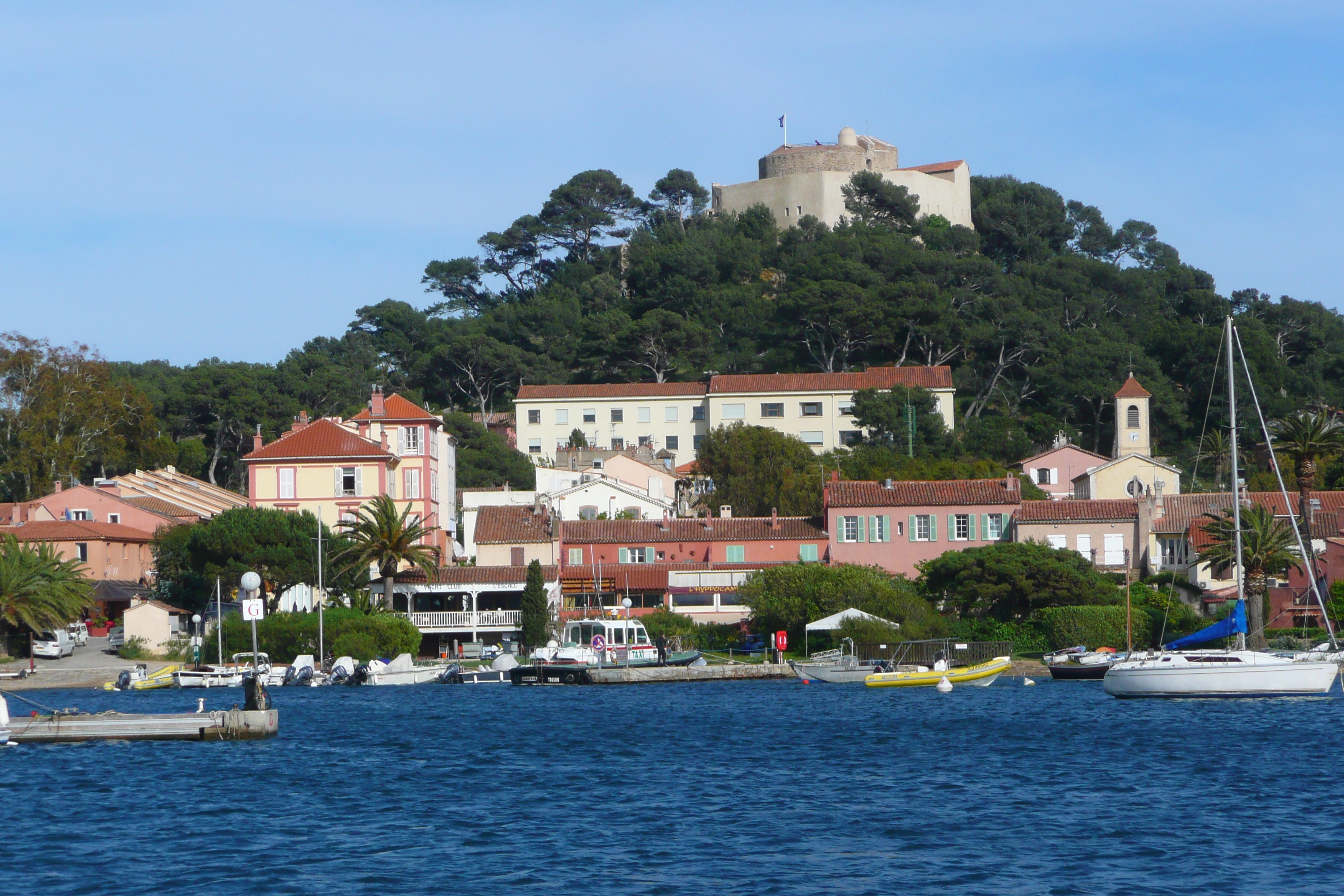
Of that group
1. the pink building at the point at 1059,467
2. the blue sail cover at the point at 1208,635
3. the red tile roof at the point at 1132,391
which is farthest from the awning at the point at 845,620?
the red tile roof at the point at 1132,391

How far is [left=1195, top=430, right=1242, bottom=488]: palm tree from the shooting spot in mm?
89000

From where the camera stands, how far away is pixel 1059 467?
301 ft

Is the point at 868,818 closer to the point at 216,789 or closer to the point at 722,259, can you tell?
the point at 216,789

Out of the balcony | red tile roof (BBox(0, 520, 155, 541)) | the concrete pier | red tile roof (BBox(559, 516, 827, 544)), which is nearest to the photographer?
the concrete pier

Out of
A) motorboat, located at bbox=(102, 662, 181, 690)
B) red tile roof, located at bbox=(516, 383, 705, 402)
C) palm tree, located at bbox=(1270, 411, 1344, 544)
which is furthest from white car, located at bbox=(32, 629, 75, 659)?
red tile roof, located at bbox=(516, 383, 705, 402)

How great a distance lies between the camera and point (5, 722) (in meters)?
34.4

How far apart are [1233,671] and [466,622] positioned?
104 ft

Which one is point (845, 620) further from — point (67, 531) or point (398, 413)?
point (67, 531)

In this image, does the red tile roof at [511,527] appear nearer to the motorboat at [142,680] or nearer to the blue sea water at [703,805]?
the motorboat at [142,680]

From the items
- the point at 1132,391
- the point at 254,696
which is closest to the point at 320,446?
the point at 254,696

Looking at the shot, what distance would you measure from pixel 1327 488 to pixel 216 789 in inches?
2678

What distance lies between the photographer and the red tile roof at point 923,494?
7175cm

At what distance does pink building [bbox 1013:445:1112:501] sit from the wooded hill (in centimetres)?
613

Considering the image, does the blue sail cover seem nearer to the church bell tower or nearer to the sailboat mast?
the sailboat mast
